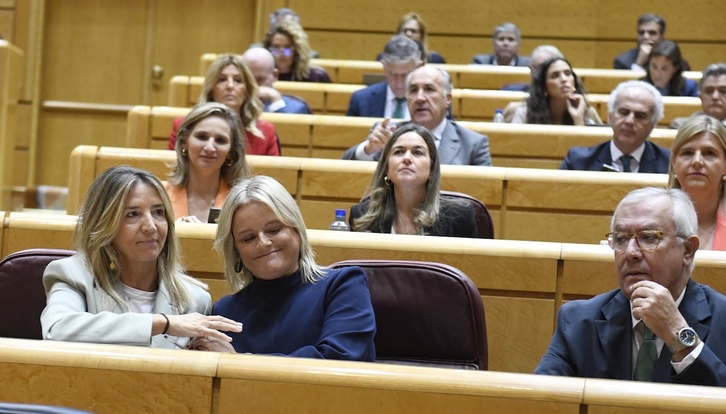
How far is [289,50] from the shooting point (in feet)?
18.5

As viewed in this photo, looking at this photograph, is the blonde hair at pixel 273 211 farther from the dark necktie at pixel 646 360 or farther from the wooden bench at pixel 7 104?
the wooden bench at pixel 7 104

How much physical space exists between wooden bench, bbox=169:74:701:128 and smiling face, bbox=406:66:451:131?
124 cm

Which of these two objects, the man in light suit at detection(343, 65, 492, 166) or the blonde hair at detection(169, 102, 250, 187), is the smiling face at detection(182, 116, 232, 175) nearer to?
the blonde hair at detection(169, 102, 250, 187)

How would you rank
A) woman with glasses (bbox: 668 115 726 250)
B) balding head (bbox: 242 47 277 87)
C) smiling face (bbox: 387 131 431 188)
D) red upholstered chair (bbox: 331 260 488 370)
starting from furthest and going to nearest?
balding head (bbox: 242 47 277 87), smiling face (bbox: 387 131 431 188), woman with glasses (bbox: 668 115 726 250), red upholstered chair (bbox: 331 260 488 370)

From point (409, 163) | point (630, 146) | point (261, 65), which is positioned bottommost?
point (409, 163)

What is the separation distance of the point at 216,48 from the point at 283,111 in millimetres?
2858

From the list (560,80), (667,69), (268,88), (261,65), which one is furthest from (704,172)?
(667,69)

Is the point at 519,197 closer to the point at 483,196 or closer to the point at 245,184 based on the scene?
the point at 483,196

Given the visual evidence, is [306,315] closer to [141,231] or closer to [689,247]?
[141,231]

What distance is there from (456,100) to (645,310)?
3.57 m

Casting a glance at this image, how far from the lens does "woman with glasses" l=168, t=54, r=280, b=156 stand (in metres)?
3.85

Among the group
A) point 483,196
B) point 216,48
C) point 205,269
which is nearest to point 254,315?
point 205,269

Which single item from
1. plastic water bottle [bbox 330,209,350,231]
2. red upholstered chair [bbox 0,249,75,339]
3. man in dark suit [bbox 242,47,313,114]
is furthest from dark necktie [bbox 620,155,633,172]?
red upholstered chair [bbox 0,249,75,339]

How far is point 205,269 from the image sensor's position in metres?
2.46
